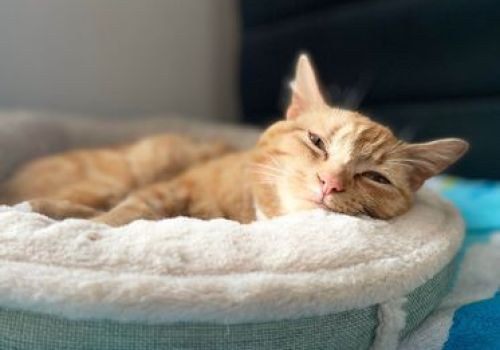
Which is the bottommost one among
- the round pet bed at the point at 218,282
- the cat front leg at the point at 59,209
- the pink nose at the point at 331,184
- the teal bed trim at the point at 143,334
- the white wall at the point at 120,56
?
the teal bed trim at the point at 143,334

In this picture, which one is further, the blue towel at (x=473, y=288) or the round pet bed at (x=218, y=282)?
the blue towel at (x=473, y=288)

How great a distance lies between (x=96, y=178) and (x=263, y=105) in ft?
4.23

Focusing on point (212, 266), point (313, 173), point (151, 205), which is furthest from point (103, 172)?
point (212, 266)

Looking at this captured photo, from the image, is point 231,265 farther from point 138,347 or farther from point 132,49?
point 132,49

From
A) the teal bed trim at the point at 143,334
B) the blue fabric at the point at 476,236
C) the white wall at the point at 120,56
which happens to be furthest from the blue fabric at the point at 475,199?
the white wall at the point at 120,56

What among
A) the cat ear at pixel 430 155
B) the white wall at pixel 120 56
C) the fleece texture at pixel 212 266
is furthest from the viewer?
the white wall at pixel 120 56

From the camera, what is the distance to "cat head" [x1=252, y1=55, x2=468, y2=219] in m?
1.28

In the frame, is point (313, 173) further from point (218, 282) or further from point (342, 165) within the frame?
point (218, 282)

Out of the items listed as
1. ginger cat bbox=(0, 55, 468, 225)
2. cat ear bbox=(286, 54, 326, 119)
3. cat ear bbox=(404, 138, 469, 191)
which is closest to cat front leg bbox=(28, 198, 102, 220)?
ginger cat bbox=(0, 55, 468, 225)

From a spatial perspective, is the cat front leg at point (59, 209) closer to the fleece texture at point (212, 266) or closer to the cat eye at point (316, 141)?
the fleece texture at point (212, 266)

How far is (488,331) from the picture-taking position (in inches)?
45.6

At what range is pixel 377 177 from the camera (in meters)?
1.35

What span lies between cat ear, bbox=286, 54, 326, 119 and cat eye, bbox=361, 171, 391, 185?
12.2 inches

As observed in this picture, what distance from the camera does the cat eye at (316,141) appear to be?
4.61 feet
